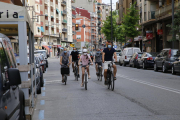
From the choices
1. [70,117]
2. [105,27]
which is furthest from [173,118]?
[105,27]

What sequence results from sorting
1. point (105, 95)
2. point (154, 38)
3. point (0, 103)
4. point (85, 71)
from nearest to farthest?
point (0, 103) < point (105, 95) < point (85, 71) < point (154, 38)

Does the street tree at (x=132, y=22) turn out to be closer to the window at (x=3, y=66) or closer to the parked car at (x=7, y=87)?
the parked car at (x=7, y=87)

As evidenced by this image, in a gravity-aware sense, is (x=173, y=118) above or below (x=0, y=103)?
below

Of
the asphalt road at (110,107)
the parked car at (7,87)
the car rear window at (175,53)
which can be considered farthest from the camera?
the car rear window at (175,53)

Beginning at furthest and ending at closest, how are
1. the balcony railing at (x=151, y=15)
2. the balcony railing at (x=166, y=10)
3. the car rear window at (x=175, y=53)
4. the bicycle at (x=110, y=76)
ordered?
the balcony railing at (x=151, y=15)
the balcony railing at (x=166, y=10)
the car rear window at (x=175, y=53)
the bicycle at (x=110, y=76)

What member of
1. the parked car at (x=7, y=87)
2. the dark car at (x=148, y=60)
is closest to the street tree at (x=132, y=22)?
the dark car at (x=148, y=60)

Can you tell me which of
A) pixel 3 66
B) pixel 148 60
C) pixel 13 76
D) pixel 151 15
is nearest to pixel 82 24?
pixel 151 15

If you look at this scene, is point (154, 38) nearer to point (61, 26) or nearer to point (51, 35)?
point (51, 35)

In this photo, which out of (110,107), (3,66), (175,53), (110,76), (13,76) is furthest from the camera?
(175,53)

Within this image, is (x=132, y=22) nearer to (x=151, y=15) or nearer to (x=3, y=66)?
(x=151, y=15)

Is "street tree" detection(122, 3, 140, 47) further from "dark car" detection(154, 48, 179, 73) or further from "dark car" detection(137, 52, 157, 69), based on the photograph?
"dark car" detection(154, 48, 179, 73)

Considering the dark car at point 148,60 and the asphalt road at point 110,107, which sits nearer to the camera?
the asphalt road at point 110,107

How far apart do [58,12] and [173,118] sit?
92.9 metres

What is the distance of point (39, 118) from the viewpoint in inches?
315
